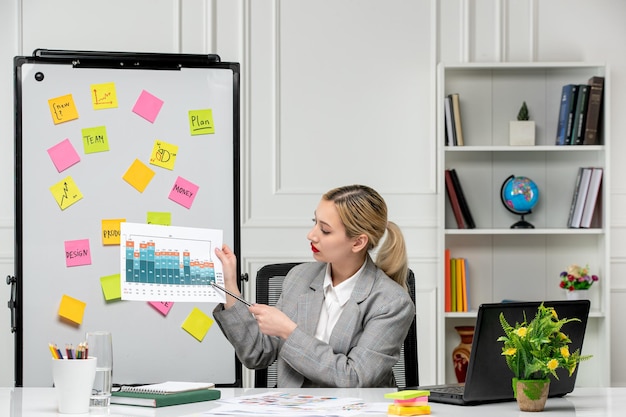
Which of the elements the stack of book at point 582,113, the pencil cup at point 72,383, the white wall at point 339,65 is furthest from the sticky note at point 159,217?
the pencil cup at point 72,383

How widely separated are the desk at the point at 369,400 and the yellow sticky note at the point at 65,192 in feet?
5.15

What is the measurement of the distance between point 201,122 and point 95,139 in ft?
1.44

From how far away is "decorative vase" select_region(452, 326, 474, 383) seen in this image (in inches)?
154

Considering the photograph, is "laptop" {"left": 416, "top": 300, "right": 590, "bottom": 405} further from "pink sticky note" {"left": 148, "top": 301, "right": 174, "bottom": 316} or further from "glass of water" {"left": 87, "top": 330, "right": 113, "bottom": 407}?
"pink sticky note" {"left": 148, "top": 301, "right": 174, "bottom": 316}

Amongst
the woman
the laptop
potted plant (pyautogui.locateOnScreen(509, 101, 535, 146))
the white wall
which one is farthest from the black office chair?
potted plant (pyautogui.locateOnScreen(509, 101, 535, 146))

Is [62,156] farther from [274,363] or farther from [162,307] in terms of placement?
[274,363]

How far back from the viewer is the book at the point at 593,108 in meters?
3.86

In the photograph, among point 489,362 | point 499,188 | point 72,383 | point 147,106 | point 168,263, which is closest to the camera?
point 72,383

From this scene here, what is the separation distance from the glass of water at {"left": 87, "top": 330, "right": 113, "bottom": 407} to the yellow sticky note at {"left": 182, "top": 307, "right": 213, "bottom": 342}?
1775 mm

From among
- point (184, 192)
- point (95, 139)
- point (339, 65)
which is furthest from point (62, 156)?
point (339, 65)

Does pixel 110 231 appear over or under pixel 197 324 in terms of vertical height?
over

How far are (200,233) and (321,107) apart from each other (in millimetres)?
1943

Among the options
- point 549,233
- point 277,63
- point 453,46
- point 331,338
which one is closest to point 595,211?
point 549,233

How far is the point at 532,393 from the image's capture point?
6.04 ft
